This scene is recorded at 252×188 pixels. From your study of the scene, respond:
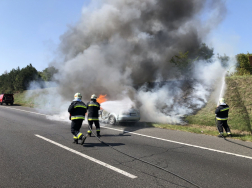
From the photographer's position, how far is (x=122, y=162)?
4238 millimetres

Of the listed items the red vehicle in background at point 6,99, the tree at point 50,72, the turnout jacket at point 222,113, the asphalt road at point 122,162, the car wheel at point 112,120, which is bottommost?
the asphalt road at point 122,162

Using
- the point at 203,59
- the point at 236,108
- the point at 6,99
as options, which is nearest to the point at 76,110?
the point at 236,108

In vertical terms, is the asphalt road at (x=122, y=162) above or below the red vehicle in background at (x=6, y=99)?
below

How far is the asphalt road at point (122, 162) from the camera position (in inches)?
130

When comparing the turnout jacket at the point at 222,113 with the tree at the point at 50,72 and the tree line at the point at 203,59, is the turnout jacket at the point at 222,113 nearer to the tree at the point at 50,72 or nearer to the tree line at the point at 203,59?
the tree line at the point at 203,59

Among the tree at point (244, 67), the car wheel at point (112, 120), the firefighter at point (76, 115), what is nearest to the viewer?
the firefighter at point (76, 115)

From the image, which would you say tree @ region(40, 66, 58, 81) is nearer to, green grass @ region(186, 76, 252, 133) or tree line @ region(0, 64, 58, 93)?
tree line @ region(0, 64, 58, 93)

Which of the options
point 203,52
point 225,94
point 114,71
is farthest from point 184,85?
point 203,52

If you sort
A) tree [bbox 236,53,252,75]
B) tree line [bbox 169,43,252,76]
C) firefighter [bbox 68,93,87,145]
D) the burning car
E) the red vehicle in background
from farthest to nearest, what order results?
the red vehicle in background → tree [bbox 236,53,252,75] → tree line [bbox 169,43,252,76] → the burning car → firefighter [bbox 68,93,87,145]

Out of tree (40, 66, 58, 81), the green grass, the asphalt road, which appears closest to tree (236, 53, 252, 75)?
the green grass

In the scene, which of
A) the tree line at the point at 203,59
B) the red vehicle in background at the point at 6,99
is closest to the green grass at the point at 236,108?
the tree line at the point at 203,59

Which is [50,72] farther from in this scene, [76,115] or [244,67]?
[244,67]

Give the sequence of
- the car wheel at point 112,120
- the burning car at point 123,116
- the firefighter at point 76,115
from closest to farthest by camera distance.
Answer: the firefighter at point 76,115
the burning car at point 123,116
the car wheel at point 112,120

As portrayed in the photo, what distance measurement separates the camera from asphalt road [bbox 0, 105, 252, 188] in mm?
3291
